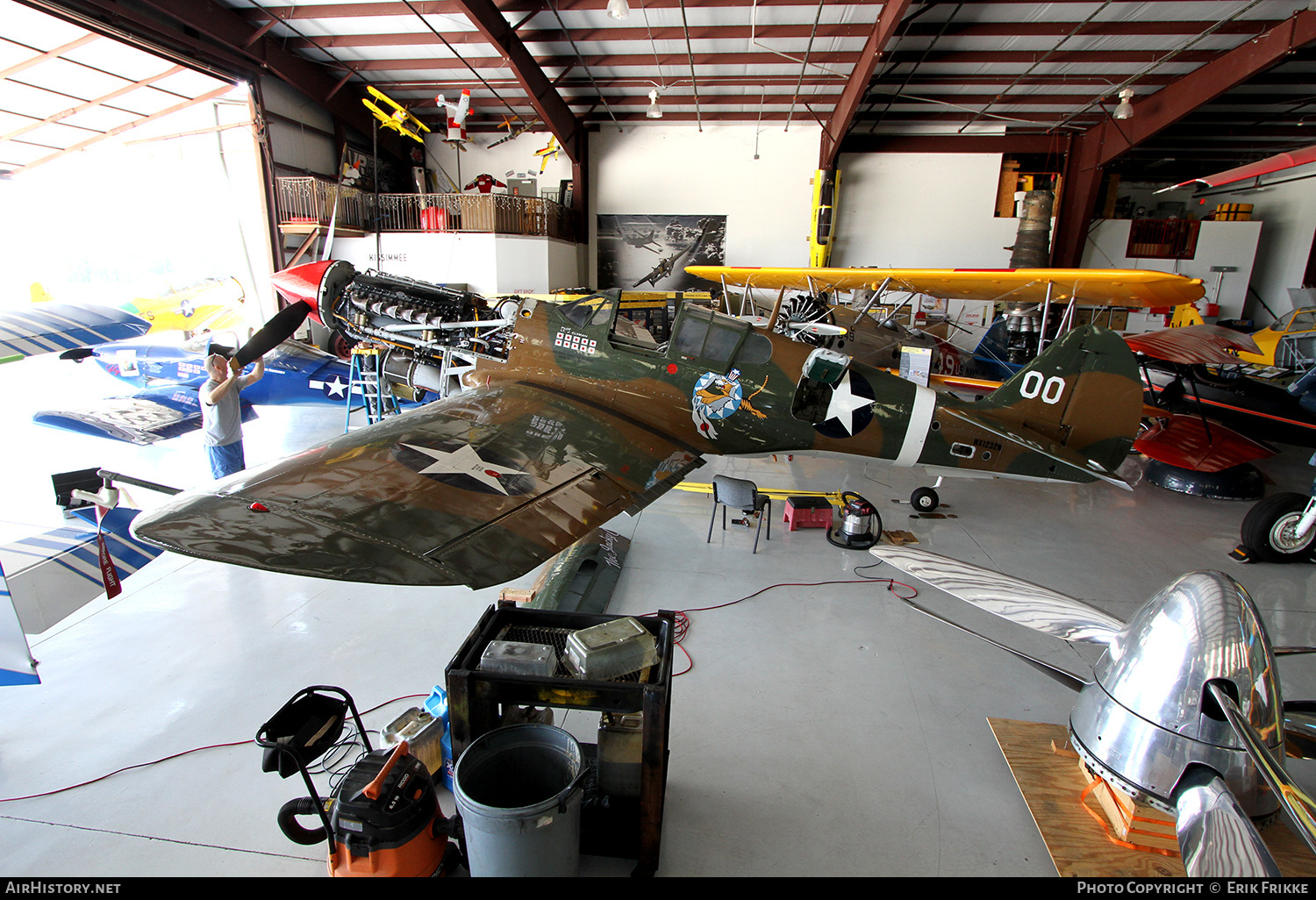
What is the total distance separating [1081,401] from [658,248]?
14.5 meters

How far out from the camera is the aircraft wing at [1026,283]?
7.71m

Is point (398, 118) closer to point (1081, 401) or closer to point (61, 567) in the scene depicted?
point (61, 567)

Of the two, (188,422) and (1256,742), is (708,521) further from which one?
(188,422)

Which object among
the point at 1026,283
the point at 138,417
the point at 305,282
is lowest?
the point at 138,417

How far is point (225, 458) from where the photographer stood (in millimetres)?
5324

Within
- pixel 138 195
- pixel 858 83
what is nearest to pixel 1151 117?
pixel 858 83

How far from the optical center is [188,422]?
6.59m

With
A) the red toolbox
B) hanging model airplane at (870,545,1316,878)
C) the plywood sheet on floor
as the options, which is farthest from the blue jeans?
the plywood sheet on floor

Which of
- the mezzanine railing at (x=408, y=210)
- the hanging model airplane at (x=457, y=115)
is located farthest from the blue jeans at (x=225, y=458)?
the hanging model airplane at (x=457, y=115)

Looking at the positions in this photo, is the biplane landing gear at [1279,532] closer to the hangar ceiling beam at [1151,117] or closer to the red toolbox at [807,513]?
the red toolbox at [807,513]

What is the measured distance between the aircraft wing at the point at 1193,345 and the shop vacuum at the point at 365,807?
26.3 feet

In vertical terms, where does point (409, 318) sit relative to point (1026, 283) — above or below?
below
